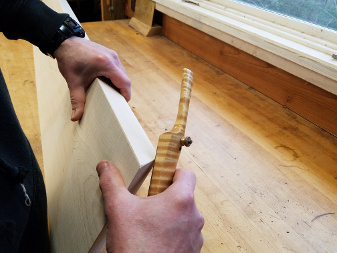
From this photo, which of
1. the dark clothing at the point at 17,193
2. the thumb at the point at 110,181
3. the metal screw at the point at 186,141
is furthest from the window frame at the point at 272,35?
the dark clothing at the point at 17,193

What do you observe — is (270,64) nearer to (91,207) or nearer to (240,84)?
(240,84)

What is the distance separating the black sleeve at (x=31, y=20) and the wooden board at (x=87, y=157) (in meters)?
0.15

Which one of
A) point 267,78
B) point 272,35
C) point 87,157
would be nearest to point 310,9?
point 272,35

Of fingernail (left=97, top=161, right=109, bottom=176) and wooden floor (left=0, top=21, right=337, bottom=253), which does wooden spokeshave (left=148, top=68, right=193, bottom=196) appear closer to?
fingernail (left=97, top=161, right=109, bottom=176)

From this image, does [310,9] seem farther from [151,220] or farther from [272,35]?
[151,220]

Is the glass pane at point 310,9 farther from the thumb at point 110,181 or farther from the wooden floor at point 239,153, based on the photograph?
the thumb at point 110,181

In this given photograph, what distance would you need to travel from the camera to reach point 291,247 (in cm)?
62

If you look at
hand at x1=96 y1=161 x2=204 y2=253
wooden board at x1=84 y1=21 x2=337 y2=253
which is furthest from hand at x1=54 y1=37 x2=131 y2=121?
wooden board at x1=84 y1=21 x2=337 y2=253

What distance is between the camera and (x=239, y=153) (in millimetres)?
882

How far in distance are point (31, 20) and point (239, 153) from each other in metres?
0.68

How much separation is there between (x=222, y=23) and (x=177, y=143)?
103cm

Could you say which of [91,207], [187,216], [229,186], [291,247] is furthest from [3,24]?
[291,247]

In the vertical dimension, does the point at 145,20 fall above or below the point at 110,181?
below

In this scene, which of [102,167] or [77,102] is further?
[77,102]
